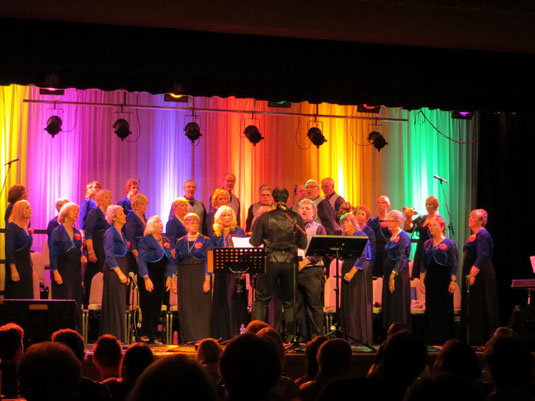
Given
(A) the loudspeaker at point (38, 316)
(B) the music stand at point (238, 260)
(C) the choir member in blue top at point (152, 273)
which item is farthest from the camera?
(C) the choir member in blue top at point (152, 273)

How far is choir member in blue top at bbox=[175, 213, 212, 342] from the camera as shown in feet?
31.1

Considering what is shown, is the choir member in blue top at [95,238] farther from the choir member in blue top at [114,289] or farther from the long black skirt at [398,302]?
the long black skirt at [398,302]

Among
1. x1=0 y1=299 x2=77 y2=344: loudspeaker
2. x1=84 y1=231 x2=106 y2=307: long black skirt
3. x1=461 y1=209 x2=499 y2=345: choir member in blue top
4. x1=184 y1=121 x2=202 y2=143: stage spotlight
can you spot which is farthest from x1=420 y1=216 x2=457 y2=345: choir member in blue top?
x1=0 y1=299 x2=77 y2=344: loudspeaker

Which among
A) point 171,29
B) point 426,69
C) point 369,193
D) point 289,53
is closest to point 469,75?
point 426,69

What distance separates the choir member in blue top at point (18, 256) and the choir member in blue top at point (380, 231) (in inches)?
194

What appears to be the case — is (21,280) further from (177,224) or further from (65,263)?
(177,224)

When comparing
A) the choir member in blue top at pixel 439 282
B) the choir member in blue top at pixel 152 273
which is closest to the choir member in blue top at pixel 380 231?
the choir member in blue top at pixel 439 282

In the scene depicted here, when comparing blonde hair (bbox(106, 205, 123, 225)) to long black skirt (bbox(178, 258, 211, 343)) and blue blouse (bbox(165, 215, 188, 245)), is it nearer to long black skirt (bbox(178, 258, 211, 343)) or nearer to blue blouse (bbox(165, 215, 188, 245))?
blue blouse (bbox(165, 215, 188, 245))

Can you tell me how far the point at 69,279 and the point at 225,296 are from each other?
202 centimetres

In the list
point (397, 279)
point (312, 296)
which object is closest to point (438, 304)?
point (397, 279)

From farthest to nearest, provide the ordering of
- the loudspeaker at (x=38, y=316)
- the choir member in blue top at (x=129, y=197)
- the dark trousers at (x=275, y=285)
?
the choir member in blue top at (x=129, y=197) < the dark trousers at (x=275, y=285) < the loudspeaker at (x=38, y=316)

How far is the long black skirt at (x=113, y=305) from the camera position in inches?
364

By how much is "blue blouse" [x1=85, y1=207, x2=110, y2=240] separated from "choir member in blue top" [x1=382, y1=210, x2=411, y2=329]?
13.1 feet

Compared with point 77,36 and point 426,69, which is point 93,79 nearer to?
point 77,36
